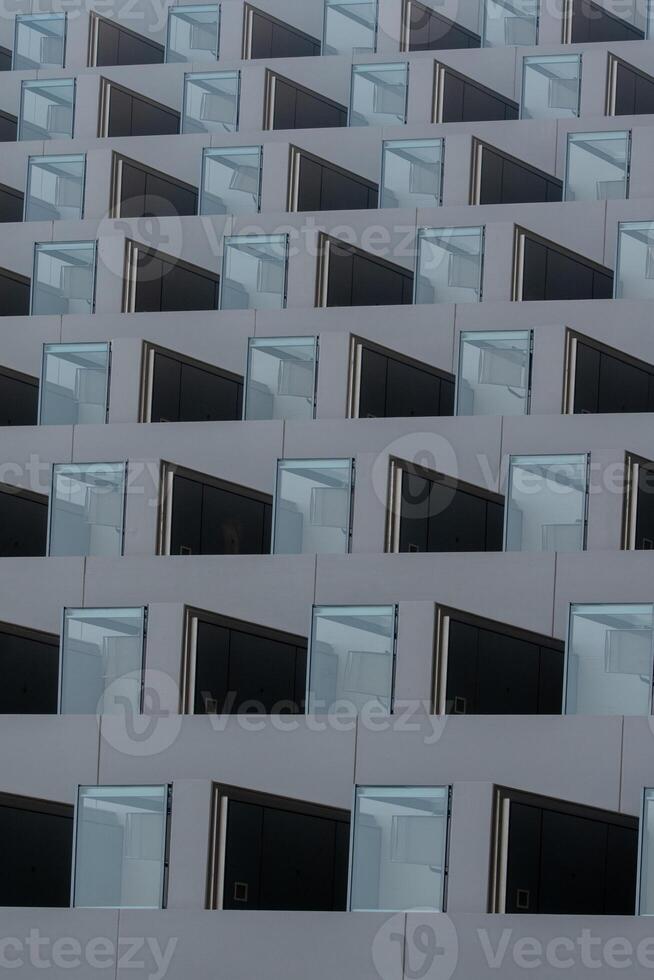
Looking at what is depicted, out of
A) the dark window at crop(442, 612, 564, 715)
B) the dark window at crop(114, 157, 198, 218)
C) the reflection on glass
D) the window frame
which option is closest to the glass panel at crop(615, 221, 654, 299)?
the reflection on glass

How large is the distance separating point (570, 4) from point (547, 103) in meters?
3.78

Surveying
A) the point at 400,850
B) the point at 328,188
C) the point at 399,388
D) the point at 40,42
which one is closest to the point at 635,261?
the point at 399,388

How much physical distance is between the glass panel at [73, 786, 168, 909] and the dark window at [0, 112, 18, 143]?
2526 centimetres

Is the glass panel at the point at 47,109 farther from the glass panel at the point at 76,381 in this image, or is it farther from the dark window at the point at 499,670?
the dark window at the point at 499,670

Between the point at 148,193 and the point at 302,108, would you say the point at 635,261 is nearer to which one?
the point at 148,193

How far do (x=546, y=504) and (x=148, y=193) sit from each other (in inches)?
646

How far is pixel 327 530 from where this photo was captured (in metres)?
35.0

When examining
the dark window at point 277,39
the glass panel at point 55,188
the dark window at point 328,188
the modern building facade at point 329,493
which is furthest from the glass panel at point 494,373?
the dark window at point 277,39

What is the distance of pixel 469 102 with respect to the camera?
161ft

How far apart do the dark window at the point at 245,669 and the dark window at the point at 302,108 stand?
19404 millimetres

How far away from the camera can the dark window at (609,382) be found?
37312 millimetres

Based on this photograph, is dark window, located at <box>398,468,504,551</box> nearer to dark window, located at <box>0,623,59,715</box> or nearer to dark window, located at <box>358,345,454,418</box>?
dark window, located at <box>358,345,454,418</box>

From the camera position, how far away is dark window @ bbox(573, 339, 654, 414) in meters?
37.3

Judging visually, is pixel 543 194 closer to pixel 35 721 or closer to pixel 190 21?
pixel 190 21
